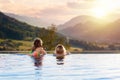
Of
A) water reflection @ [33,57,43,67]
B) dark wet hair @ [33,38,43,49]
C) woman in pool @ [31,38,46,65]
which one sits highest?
dark wet hair @ [33,38,43,49]

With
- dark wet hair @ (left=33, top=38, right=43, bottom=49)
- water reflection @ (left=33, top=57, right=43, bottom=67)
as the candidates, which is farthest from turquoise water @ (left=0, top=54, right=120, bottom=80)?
dark wet hair @ (left=33, top=38, right=43, bottom=49)

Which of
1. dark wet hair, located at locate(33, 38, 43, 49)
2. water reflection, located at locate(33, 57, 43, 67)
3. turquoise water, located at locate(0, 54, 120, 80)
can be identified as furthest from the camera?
dark wet hair, located at locate(33, 38, 43, 49)

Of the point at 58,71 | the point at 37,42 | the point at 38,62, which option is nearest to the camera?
the point at 58,71

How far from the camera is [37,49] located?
101 ft

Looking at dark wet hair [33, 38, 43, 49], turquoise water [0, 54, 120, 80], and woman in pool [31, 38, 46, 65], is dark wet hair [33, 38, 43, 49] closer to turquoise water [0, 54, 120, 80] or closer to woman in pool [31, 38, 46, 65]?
woman in pool [31, 38, 46, 65]

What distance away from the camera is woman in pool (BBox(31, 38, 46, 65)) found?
30094mm

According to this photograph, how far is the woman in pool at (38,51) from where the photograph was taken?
3009cm

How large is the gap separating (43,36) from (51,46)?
806 cm

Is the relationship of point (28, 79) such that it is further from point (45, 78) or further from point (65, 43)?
point (65, 43)

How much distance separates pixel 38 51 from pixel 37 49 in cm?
52

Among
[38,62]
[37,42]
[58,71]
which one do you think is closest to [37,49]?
[37,42]

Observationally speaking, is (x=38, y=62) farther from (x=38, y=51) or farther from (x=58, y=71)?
(x=58, y=71)

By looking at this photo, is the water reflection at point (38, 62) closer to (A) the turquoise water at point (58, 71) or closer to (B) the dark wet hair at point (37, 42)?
(A) the turquoise water at point (58, 71)

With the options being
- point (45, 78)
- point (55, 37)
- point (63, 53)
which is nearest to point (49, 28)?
point (55, 37)
